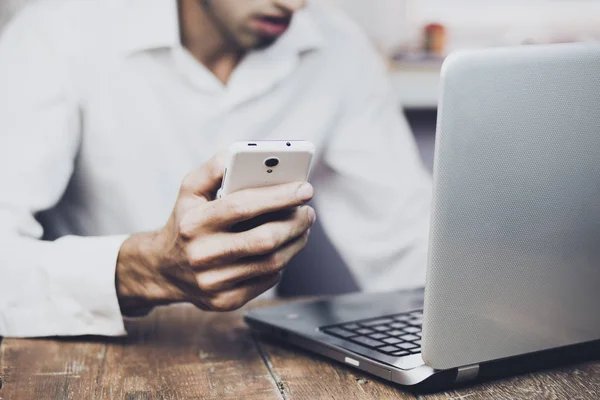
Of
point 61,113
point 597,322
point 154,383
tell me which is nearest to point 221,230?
point 154,383

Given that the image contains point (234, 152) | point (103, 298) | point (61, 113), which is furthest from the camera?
point (61, 113)

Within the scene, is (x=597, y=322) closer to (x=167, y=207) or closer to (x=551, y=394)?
(x=551, y=394)

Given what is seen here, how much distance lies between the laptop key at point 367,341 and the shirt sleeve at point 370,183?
0.61m

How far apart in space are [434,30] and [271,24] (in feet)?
3.50

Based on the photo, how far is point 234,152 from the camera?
66 centimetres

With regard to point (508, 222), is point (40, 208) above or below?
below

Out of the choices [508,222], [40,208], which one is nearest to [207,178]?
[508,222]

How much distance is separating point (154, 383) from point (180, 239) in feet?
0.47

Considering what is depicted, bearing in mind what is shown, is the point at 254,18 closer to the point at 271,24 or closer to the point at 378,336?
the point at 271,24

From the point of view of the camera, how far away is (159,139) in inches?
51.9

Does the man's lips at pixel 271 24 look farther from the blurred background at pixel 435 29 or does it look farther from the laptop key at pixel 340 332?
the blurred background at pixel 435 29

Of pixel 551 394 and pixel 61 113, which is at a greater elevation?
pixel 61 113

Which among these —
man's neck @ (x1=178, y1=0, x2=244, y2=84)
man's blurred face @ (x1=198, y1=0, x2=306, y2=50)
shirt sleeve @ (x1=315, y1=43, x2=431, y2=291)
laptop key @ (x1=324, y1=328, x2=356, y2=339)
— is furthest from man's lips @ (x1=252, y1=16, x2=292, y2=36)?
laptop key @ (x1=324, y1=328, x2=356, y2=339)

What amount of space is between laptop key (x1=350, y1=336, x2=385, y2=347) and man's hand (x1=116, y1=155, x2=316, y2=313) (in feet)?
0.35
